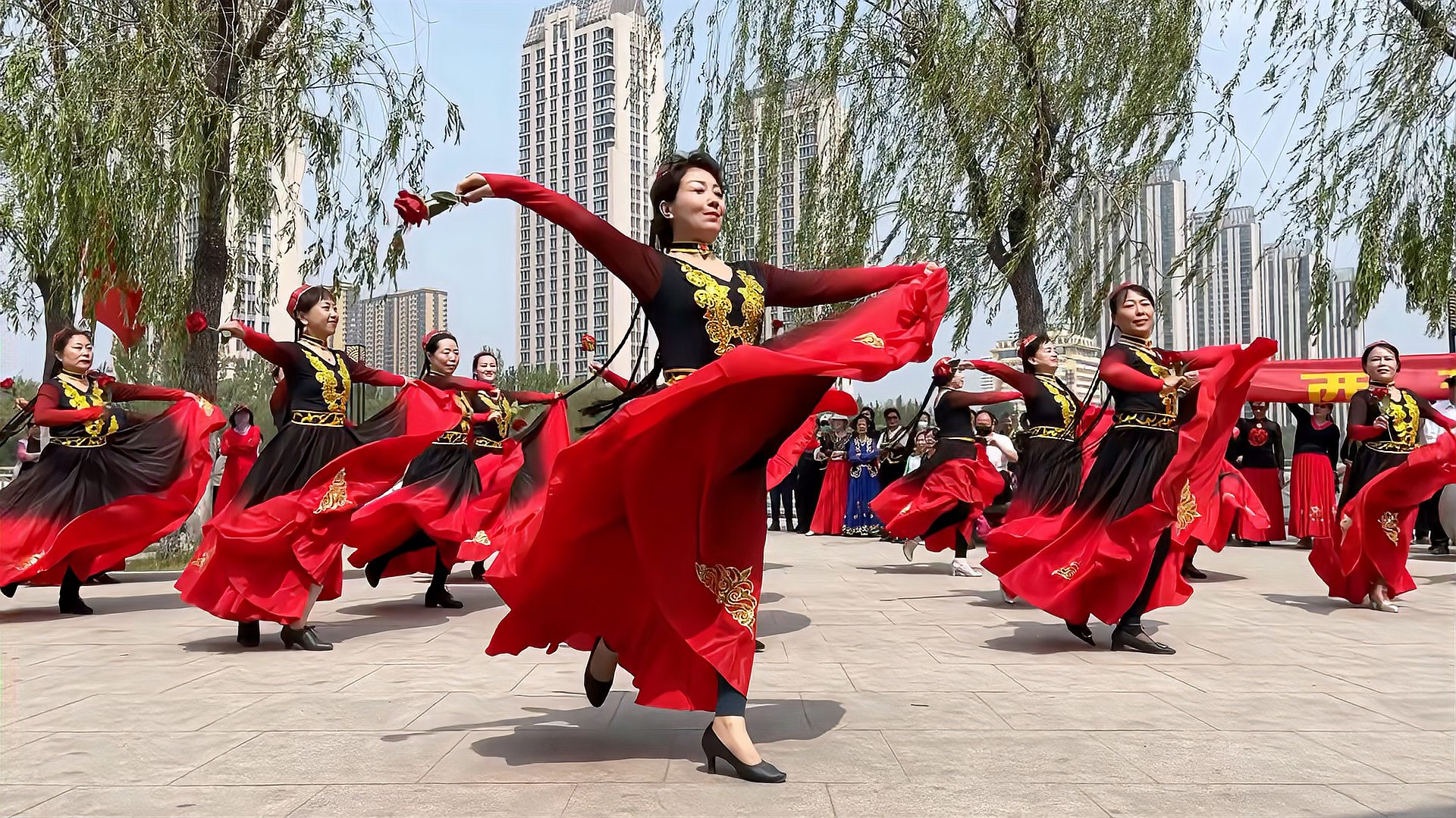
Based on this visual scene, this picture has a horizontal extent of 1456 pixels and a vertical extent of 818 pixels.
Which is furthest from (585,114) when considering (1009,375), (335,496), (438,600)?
(335,496)

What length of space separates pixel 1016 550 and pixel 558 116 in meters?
24.9

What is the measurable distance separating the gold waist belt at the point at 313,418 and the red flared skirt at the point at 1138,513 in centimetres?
377

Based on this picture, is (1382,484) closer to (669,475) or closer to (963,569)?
(963,569)

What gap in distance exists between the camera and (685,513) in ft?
11.2

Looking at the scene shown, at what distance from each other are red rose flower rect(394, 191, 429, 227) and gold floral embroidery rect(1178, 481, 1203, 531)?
397 cm

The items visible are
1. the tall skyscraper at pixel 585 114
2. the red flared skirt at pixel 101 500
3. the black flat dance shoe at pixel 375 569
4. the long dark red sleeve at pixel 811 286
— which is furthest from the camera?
the tall skyscraper at pixel 585 114

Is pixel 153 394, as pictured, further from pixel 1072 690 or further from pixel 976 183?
pixel 976 183

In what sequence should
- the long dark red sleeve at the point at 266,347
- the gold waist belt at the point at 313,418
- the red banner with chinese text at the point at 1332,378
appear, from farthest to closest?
1. the red banner with chinese text at the point at 1332,378
2. the gold waist belt at the point at 313,418
3. the long dark red sleeve at the point at 266,347

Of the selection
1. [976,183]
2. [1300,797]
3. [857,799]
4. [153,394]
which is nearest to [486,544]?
[153,394]

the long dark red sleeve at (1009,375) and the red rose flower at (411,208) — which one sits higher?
the red rose flower at (411,208)

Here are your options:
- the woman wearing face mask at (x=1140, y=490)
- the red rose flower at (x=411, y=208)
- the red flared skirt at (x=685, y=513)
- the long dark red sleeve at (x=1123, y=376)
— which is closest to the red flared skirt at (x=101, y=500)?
the red flared skirt at (x=685, y=513)

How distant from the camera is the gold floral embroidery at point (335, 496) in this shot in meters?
5.75

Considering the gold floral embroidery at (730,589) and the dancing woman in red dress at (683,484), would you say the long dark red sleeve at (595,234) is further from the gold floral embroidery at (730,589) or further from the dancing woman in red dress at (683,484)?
the gold floral embroidery at (730,589)

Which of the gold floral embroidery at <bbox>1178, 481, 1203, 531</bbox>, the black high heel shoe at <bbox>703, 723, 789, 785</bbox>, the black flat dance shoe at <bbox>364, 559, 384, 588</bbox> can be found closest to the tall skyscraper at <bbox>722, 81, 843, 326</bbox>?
the black flat dance shoe at <bbox>364, 559, 384, 588</bbox>
